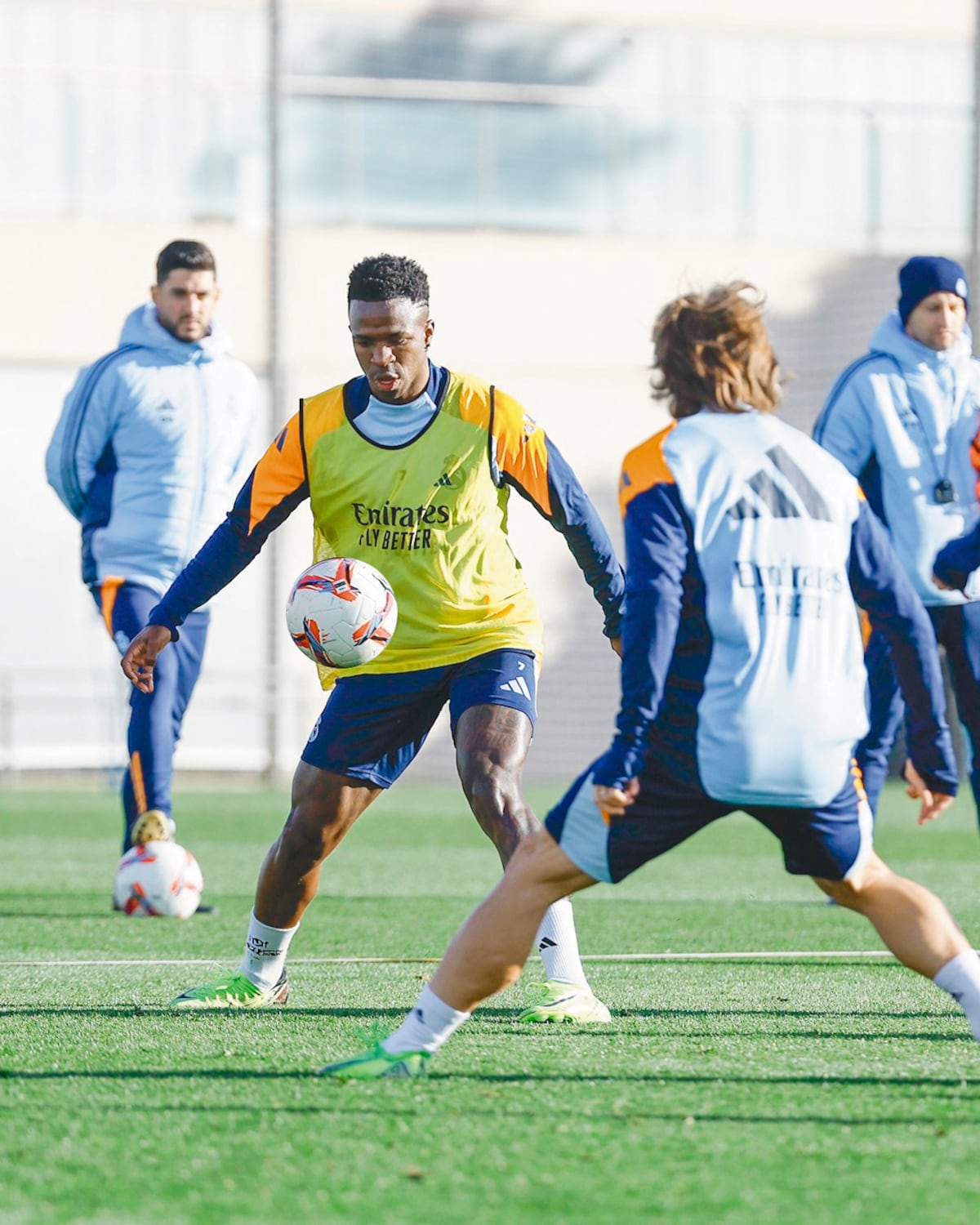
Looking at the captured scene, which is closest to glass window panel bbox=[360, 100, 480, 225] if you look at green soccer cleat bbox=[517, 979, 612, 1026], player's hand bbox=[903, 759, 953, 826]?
green soccer cleat bbox=[517, 979, 612, 1026]

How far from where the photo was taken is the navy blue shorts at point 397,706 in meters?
5.79

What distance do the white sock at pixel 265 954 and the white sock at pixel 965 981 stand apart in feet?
6.68

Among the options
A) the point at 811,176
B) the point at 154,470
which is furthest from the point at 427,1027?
the point at 811,176

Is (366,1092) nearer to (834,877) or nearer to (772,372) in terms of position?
(834,877)

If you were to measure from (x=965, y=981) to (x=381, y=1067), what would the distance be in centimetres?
127

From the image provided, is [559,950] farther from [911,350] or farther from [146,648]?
[911,350]

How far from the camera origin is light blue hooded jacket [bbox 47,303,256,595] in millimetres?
8828

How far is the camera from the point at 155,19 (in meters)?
22.5

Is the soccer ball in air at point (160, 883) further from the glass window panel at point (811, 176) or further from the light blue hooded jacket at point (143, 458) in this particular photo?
the glass window panel at point (811, 176)

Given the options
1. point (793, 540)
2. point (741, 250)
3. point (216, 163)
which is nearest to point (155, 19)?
point (216, 163)

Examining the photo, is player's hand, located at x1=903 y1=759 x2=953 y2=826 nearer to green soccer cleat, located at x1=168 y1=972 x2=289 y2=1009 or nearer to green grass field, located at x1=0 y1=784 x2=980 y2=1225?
green grass field, located at x1=0 y1=784 x2=980 y2=1225

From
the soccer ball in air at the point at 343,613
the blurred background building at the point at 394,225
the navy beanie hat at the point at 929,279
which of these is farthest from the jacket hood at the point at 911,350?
the blurred background building at the point at 394,225

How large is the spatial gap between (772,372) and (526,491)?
1419 millimetres

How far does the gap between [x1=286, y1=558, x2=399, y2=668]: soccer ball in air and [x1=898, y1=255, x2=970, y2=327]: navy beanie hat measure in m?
3.18
